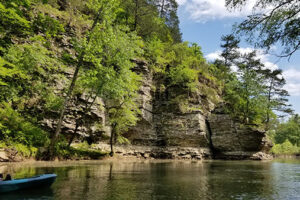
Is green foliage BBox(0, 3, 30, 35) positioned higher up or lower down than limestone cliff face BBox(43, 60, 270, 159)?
higher up

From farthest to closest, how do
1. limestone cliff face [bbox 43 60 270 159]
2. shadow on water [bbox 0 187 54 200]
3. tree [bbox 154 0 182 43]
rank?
1. tree [bbox 154 0 182 43]
2. limestone cliff face [bbox 43 60 270 159]
3. shadow on water [bbox 0 187 54 200]

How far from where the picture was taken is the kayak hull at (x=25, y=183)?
6910 millimetres

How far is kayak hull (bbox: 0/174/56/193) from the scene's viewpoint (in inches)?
272

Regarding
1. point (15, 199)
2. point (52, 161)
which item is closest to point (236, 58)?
point (52, 161)

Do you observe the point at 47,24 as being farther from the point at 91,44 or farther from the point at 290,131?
the point at 290,131

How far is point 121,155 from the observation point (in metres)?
25.5

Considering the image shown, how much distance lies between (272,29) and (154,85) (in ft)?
90.7

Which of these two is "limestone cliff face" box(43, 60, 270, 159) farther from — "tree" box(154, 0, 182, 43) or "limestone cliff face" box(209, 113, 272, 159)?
"tree" box(154, 0, 182, 43)

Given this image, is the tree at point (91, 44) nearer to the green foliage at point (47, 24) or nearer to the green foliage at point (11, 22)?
the green foliage at point (47, 24)

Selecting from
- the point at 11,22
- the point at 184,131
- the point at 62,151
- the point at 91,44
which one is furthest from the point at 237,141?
the point at 11,22

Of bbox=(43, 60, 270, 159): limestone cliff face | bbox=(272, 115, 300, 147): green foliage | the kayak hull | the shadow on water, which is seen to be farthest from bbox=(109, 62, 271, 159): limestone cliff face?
bbox=(272, 115, 300, 147): green foliage

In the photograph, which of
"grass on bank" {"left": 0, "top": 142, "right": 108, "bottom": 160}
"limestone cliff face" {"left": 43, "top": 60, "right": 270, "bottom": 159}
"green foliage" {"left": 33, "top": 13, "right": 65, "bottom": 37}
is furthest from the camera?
"limestone cliff face" {"left": 43, "top": 60, "right": 270, "bottom": 159}

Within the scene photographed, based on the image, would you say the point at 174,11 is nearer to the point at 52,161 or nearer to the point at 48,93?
the point at 48,93

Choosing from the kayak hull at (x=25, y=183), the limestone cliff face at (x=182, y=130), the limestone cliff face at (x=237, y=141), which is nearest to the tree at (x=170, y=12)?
the limestone cliff face at (x=182, y=130)
